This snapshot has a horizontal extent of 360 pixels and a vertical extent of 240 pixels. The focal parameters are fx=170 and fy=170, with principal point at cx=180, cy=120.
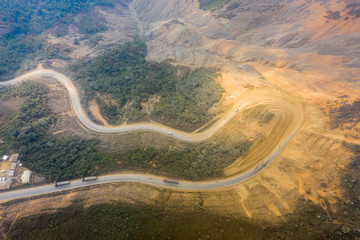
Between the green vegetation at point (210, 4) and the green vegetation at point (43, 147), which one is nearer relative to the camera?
the green vegetation at point (43, 147)

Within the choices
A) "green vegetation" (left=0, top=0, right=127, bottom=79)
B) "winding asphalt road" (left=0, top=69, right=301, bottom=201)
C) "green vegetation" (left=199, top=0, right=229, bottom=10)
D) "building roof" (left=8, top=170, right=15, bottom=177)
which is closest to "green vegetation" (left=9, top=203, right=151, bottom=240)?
"winding asphalt road" (left=0, top=69, right=301, bottom=201)

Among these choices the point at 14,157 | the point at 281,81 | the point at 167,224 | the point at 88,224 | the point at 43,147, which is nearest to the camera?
the point at 167,224

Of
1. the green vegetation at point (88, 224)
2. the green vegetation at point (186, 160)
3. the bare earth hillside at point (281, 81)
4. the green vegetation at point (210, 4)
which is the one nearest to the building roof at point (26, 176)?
the bare earth hillside at point (281, 81)

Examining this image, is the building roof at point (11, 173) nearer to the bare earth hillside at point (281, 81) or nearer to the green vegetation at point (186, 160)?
the bare earth hillside at point (281, 81)

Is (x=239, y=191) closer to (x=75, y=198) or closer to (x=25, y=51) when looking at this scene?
(x=75, y=198)

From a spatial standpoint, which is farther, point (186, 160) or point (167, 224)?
point (186, 160)

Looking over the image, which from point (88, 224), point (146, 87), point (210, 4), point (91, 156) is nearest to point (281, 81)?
point (146, 87)

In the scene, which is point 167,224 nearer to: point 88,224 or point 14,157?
point 88,224
